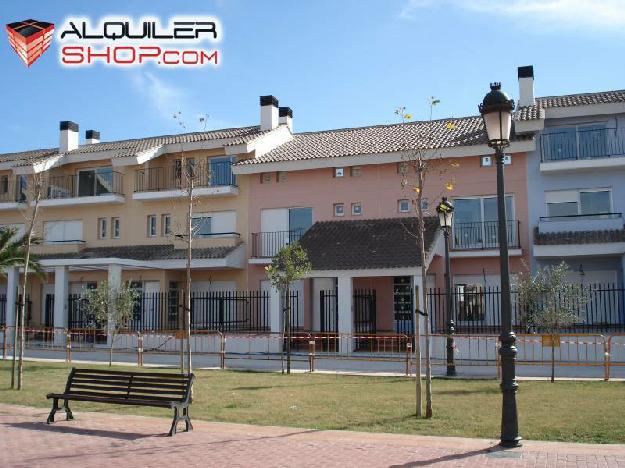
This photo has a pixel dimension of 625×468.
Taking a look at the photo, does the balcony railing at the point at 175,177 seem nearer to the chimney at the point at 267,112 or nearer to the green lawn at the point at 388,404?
the chimney at the point at 267,112

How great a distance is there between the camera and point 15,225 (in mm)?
32594

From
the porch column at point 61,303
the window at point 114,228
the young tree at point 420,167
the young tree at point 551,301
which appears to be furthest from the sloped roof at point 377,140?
the porch column at point 61,303

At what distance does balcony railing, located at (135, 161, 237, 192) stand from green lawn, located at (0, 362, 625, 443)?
44.6ft

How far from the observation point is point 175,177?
97.0ft

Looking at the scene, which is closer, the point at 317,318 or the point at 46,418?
the point at 46,418

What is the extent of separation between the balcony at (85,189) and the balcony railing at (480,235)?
15042 mm

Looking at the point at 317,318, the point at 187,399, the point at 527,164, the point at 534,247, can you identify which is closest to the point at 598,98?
the point at 527,164

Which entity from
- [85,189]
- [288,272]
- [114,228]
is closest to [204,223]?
[114,228]

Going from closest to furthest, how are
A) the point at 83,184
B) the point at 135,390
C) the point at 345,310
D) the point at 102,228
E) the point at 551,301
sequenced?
1. the point at 135,390
2. the point at 551,301
3. the point at 345,310
4. the point at 102,228
5. the point at 83,184

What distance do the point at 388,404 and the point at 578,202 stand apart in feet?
49.4

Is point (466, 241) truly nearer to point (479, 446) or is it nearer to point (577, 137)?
point (577, 137)

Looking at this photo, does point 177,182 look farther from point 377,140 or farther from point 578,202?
point 578,202

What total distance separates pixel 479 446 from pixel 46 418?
22.6 ft

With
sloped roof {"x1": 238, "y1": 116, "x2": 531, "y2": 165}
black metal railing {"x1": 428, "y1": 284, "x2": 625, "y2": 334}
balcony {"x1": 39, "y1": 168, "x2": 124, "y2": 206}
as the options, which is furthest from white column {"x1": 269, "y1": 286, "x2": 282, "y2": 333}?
balcony {"x1": 39, "y1": 168, "x2": 124, "y2": 206}
